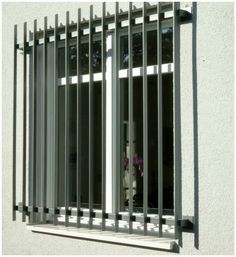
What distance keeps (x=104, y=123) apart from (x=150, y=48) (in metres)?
0.83

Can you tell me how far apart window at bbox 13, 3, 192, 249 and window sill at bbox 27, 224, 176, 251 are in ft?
0.26

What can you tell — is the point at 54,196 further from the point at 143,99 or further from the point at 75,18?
the point at 75,18

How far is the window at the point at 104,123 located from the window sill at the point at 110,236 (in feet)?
0.26

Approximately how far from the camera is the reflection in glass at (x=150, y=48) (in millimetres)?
4672

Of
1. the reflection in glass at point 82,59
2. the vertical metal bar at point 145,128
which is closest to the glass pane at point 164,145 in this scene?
the vertical metal bar at point 145,128

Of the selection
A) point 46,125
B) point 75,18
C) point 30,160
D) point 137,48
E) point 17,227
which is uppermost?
point 75,18

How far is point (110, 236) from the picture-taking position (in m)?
4.61

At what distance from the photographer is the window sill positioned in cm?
430

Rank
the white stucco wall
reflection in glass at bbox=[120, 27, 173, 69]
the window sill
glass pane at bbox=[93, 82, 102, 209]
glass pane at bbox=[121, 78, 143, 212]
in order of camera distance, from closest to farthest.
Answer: the white stucco wall
the window sill
reflection in glass at bbox=[120, 27, 173, 69]
glass pane at bbox=[121, 78, 143, 212]
glass pane at bbox=[93, 82, 102, 209]

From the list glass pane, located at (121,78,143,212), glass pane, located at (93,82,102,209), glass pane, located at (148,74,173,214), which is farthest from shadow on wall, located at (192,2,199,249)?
glass pane, located at (93,82,102,209)

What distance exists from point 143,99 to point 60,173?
4.77ft

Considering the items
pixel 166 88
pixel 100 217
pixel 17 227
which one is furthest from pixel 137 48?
pixel 17 227

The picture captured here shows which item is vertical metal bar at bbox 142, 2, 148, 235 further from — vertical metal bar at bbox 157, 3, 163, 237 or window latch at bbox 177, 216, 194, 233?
window latch at bbox 177, 216, 194, 233

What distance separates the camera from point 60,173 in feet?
17.8
